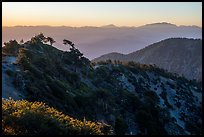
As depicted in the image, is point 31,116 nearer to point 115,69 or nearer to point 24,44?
point 24,44

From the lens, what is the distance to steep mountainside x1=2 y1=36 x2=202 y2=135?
38156 mm

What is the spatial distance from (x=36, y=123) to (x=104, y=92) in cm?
3868

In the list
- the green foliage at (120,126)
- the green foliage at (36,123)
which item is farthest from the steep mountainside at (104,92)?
the green foliage at (36,123)

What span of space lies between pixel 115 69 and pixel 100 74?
12649 millimetres

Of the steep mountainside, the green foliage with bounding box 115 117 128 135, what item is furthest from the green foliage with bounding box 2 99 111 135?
the green foliage with bounding box 115 117 128 135

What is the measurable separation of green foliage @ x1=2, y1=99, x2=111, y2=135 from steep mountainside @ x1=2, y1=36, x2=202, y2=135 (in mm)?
16557

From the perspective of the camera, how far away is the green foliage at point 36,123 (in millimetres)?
14406

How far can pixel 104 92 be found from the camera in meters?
53.2

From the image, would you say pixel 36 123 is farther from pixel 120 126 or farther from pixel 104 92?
pixel 104 92

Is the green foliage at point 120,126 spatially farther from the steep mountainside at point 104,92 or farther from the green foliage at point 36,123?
the green foliage at point 36,123

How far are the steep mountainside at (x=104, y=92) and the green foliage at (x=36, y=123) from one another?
54.3 feet

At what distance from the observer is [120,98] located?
59.1 meters

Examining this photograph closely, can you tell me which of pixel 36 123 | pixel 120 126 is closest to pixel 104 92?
pixel 120 126

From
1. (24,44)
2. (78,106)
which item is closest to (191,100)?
(24,44)
